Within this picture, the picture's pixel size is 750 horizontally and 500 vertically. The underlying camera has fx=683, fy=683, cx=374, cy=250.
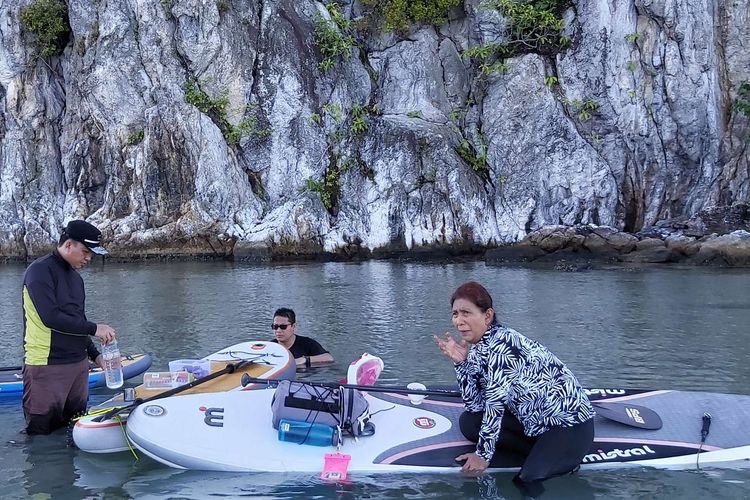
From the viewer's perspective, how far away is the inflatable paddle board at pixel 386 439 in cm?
530

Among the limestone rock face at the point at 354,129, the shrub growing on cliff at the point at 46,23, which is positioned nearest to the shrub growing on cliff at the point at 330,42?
the limestone rock face at the point at 354,129

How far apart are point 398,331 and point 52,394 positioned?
22.3ft

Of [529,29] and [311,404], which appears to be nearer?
[311,404]

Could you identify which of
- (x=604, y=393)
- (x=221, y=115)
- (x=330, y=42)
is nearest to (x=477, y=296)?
(x=604, y=393)

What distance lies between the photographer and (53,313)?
5.62 metres

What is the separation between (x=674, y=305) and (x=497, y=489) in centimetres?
1064

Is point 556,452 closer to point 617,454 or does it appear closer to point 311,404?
point 617,454

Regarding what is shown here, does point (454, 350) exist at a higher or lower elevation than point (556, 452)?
higher

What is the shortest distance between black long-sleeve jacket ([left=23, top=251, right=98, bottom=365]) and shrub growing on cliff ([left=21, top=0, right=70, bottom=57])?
106ft

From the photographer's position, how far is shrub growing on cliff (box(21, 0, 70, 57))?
108 feet

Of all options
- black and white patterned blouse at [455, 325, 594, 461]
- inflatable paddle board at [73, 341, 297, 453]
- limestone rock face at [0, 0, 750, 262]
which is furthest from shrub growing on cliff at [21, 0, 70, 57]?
black and white patterned blouse at [455, 325, 594, 461]

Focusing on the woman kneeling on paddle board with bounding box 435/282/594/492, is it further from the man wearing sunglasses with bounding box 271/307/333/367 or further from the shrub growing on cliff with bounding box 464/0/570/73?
the shrub growing on cliff with bounding box 464/0/570/73

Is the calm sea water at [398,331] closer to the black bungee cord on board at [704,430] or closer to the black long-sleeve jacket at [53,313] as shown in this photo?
the black bungee cord on board at [704,430]

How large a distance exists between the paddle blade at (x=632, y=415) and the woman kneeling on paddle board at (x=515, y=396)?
727mm
